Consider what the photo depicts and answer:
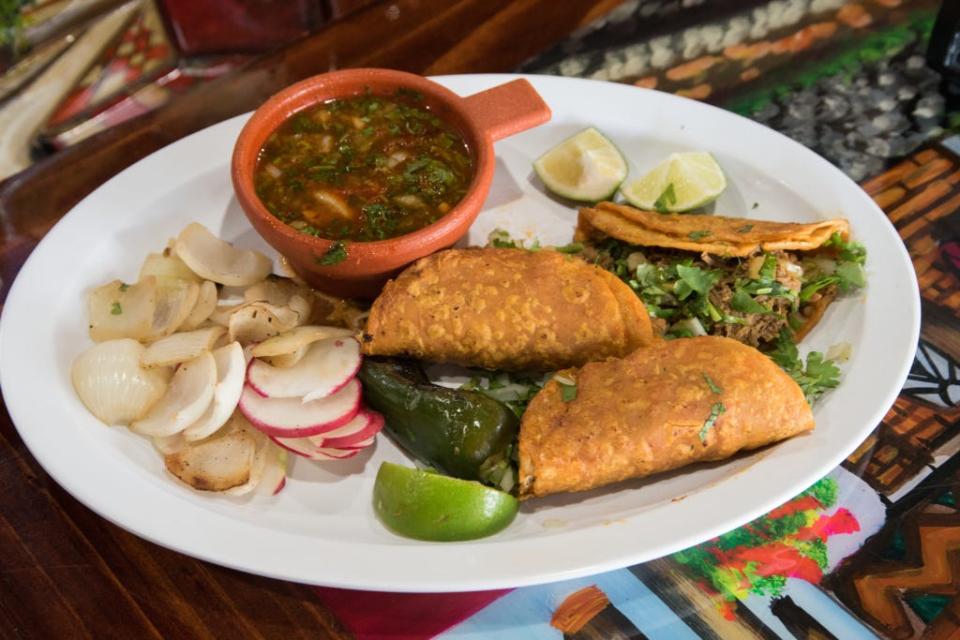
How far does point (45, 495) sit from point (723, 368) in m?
2.14

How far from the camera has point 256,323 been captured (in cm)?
289

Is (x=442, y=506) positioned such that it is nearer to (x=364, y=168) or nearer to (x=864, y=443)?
(x=364, y=168)

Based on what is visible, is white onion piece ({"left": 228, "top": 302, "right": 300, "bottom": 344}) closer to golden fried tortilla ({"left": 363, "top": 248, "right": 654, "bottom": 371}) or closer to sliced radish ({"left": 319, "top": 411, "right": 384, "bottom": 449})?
golden fried tortilla ({"left": 363, "top": 248, "right": 654, "bottom": 371})

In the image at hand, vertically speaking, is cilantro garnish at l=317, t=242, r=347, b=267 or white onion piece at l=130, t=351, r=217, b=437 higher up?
cilantro garnish at l=317, t=242, r=347, b=267

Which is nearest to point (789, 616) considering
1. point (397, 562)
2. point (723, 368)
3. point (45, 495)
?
point (723, 368)

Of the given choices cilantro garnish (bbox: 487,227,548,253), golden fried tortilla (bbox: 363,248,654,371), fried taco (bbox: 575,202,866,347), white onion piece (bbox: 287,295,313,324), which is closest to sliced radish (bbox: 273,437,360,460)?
golden fried tortilla (bbox: 363,248,654,371)

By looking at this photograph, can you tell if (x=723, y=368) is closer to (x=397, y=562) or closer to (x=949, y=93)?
(x=397, y=562)

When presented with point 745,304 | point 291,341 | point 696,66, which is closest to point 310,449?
point 291,341

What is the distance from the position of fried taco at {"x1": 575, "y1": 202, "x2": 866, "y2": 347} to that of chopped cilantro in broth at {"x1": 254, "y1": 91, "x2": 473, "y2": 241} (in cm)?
60

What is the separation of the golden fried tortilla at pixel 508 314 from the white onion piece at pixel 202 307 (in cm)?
58

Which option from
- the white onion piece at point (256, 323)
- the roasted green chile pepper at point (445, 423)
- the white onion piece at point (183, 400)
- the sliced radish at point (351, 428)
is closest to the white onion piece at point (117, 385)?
the white onion piece at point (183, 400)

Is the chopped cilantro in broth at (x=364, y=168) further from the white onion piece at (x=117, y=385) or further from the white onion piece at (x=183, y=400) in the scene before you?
the white onion piece at (x=117, y=385)

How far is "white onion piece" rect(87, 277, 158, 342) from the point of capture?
9.64ft

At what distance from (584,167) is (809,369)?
46.3 inches
